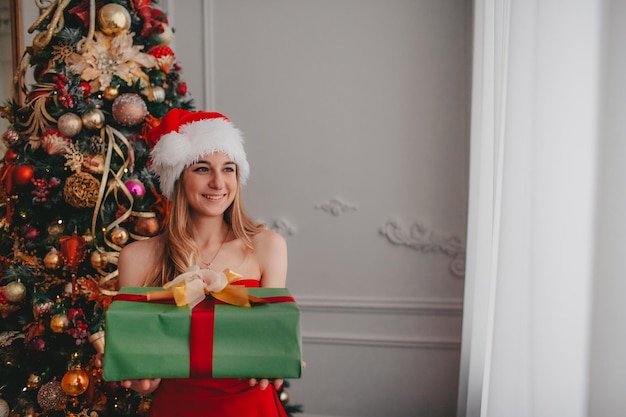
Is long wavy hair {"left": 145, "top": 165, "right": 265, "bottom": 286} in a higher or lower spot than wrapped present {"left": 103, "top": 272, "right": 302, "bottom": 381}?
higher

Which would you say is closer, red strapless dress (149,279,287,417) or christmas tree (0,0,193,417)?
red strapless dress (149,279,287,417)

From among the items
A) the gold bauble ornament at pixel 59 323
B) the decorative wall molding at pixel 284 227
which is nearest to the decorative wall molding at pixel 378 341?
the decorative wall molding at pixel 284 227

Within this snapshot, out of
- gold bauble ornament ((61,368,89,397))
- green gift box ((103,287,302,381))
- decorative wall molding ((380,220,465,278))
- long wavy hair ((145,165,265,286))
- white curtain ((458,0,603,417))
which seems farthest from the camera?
decorative wall molding ((380,220,465,278))

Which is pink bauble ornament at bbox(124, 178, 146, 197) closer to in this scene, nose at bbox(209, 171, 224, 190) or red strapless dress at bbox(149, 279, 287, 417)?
nose at bbox(209, 171, 224, 190)

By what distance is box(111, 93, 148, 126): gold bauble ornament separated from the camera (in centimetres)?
218

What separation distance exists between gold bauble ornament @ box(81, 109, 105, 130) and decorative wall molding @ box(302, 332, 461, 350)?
1590 millimetres

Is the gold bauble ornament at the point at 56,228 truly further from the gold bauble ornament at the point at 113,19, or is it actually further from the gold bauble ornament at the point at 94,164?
the gold bauble ornament at the point at 113,19

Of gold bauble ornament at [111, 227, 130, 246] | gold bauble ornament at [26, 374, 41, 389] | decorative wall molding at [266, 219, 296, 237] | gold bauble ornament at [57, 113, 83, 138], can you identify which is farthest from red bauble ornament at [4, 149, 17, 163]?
decorative wall molding at [266, 219, 296, 237]

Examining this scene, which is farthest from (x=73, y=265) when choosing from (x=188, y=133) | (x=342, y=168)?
(x=342, y=168)

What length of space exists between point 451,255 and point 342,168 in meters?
0.77

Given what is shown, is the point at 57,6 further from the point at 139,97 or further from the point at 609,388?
the point at 609,388

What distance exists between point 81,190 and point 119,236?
24cm

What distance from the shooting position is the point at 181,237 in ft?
5.26

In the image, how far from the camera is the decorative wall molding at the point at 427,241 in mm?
2762
